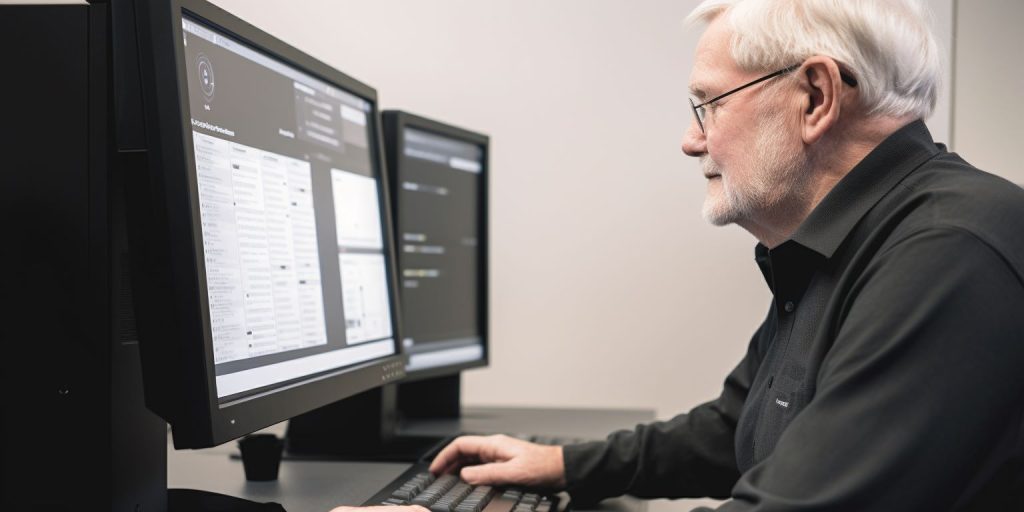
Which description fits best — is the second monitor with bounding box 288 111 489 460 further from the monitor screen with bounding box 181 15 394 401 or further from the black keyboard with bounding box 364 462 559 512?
the black keyboard with bounding box 364 462 559 512

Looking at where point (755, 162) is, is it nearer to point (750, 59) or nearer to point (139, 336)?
point (750, 59)

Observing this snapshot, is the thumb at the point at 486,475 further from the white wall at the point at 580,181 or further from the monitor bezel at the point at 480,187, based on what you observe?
the white wall at the point at 580,181

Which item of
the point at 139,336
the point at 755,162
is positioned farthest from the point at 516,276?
the point at 139,336

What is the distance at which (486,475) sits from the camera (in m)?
1.07

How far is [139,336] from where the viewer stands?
0.77 meters

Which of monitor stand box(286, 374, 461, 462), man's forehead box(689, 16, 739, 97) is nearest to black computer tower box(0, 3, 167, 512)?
monitor stand box(286, 374, 461, 462)

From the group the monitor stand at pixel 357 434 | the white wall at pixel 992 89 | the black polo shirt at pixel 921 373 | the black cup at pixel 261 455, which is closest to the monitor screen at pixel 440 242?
the monitor stand at pixel 357 434

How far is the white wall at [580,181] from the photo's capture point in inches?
82.6

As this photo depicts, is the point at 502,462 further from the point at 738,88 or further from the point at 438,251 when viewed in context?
the point at 438,251

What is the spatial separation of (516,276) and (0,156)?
1.44m

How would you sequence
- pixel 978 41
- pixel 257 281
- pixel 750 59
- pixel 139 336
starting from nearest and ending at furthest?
pixel 139 336
pixel 257 281
pixel 750 59
pixel 978 41

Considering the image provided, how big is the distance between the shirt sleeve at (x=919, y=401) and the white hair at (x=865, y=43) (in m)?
0.30

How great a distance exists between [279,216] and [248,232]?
7 cm

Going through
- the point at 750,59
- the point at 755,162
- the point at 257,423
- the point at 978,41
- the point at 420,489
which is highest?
the point at 978,41
